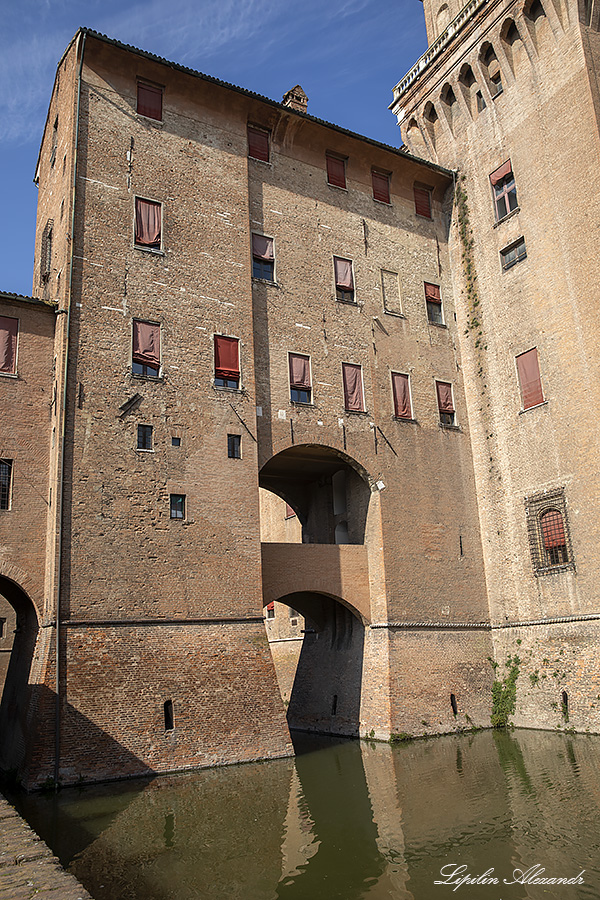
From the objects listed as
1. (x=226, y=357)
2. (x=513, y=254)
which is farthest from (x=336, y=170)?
(x=226, y=357)

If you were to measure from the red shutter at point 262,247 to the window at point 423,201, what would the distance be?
7.25m

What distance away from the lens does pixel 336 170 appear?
86.8ft

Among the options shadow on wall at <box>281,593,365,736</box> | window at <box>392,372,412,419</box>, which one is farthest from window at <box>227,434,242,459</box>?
shadow on wall at <box>281,593,365,736</box>

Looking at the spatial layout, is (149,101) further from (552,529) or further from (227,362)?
(552,529)

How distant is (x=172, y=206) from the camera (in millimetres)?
22062

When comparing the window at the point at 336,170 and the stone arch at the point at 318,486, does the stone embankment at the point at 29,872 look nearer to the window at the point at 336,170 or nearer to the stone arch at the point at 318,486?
the stone arch at the point at 318,486

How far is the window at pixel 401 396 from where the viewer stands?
25.1 metres

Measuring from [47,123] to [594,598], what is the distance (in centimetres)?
2409

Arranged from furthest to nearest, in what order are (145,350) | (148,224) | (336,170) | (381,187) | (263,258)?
(381,187)
(336,170)
(263,258)
(148,224)
(145,350)

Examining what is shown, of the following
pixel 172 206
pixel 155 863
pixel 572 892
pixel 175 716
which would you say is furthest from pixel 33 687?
pixel 172 206

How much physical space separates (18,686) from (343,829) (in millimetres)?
10375

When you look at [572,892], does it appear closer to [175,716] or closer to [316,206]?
[175,716]

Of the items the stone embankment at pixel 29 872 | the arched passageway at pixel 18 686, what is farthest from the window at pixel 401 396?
the stone embankment at pixel 29 872
